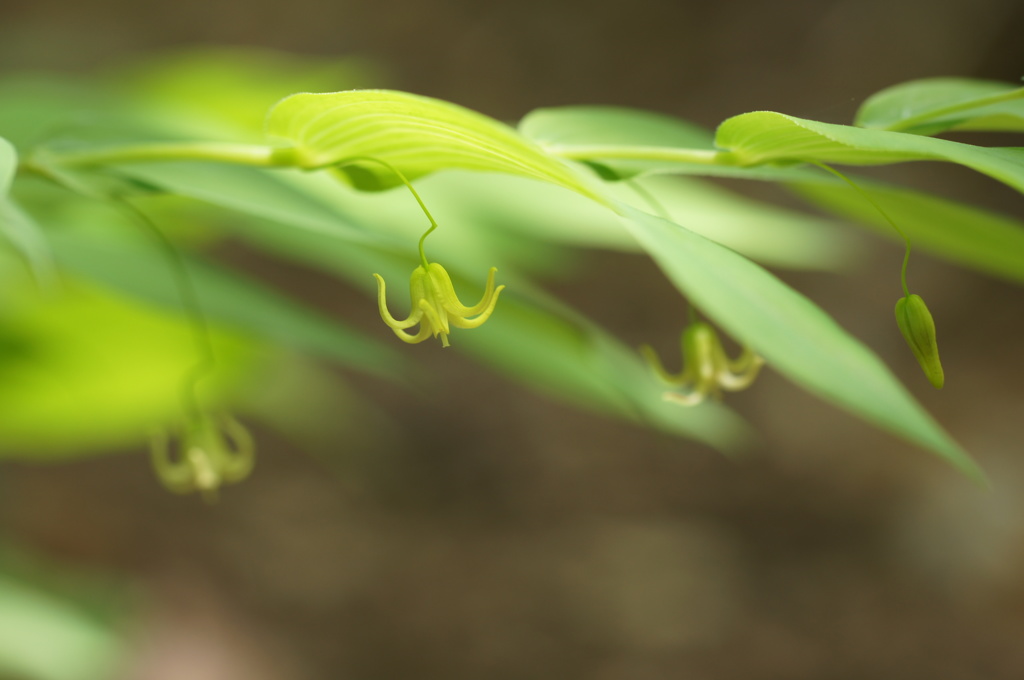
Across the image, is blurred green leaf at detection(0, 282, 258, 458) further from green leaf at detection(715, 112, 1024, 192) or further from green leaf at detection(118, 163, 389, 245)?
green leaf at detection(715, 112, 1024, 192)

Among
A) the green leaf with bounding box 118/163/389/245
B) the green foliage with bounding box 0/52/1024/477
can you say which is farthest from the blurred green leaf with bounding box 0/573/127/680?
the green leaf with bounding box 118/163/389/245

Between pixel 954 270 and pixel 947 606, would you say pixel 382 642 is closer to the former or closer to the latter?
pixel 947 606

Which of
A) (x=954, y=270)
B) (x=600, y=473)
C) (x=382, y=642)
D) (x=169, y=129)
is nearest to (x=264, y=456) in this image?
(x=382, y=642)

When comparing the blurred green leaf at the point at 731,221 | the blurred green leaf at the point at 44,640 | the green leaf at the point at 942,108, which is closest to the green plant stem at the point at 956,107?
the green leaf at the point at 942,108

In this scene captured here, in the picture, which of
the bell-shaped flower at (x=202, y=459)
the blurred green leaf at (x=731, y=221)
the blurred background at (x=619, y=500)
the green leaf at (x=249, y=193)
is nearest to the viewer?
the green leaf at (x=249, y=193)

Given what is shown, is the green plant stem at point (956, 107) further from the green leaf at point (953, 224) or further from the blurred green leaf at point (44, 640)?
the blurred green leaf at point (44, 640)

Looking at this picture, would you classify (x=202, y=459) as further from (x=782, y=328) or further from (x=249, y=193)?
(x=782, y=328)
